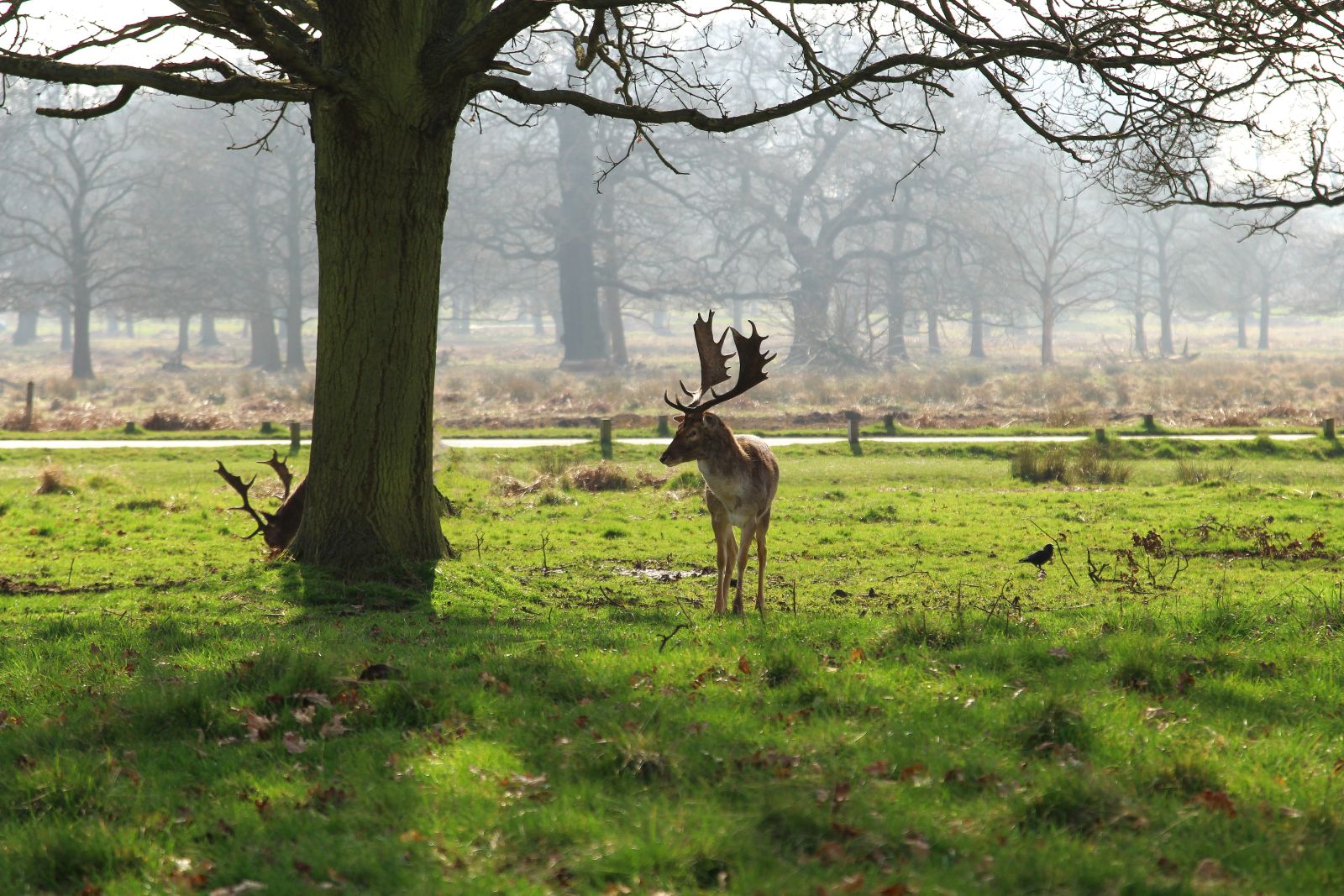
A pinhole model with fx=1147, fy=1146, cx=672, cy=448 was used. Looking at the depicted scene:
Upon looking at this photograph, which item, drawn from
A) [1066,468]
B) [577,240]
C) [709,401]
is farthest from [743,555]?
[577,240]

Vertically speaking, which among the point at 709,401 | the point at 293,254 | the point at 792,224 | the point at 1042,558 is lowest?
the point at 1042,558

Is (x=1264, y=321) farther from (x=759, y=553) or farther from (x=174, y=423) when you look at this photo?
(x=759, y=553)

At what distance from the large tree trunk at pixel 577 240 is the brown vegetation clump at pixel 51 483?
41.2 m

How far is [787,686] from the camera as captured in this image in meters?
6.03

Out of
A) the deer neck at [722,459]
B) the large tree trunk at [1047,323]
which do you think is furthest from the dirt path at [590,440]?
the large tree trunk at [1047,323]

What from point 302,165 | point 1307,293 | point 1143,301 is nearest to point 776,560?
point 302,165

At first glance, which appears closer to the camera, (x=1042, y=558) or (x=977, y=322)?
(x=1042, y=558)

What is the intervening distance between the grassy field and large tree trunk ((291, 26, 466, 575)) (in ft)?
2.05

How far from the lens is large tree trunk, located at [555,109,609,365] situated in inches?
2271

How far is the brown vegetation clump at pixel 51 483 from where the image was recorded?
17.0m

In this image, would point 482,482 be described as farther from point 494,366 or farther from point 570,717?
point 494,366

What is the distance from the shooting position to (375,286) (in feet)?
32.2

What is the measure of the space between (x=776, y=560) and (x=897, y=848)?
347 inches

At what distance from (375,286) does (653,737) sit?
237 inches
